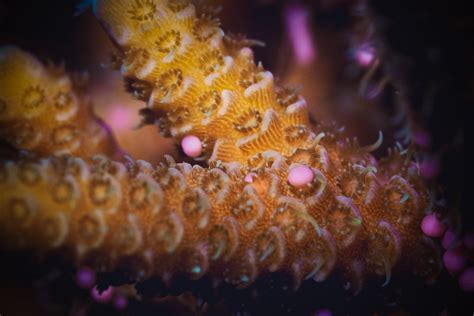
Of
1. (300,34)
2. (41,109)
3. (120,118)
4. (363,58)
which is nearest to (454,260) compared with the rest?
(363,58)

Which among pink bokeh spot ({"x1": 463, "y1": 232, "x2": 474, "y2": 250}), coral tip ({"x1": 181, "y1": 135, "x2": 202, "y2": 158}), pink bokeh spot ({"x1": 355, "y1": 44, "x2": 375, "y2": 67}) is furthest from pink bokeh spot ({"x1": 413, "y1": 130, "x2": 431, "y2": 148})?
pink bokeh spot ({"x1": 355, "y1": 44, "x2": 375, "y2": 67})

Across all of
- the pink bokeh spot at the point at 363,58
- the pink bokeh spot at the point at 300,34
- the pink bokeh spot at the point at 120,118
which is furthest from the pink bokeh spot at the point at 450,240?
the pink bokeh spot at the point at 120,118

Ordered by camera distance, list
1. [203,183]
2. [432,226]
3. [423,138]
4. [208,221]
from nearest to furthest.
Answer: [423,138]
[208,221]
[203,183]
[432,226]

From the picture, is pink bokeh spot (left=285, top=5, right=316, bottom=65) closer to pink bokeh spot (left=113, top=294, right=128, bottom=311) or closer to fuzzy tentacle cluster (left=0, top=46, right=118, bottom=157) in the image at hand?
fuzzy tentacle cluster (left=0, top=46, right=118, bottom=157)

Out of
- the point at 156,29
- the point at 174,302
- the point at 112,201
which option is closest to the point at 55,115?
the point at 156,29

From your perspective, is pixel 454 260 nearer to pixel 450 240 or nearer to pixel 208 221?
pixel 450 240

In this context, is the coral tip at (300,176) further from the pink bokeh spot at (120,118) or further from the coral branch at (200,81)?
the pink bokeh spot at (120,118)
